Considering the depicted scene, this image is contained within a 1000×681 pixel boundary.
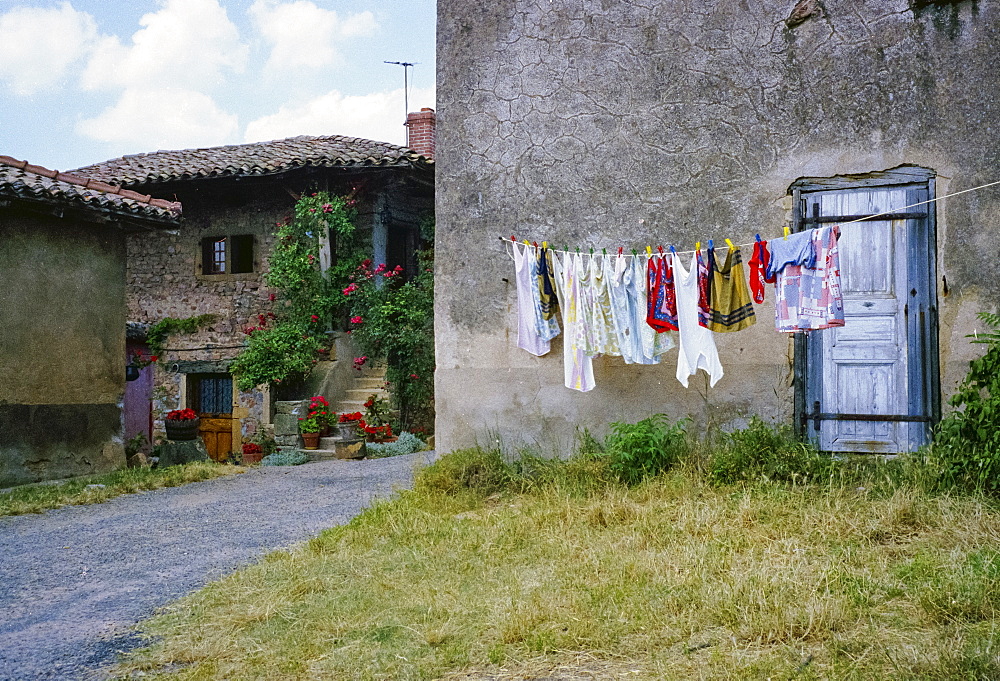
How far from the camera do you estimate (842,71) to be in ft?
20.8

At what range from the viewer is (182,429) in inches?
493

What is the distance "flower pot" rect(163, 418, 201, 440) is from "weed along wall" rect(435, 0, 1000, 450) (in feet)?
22.0

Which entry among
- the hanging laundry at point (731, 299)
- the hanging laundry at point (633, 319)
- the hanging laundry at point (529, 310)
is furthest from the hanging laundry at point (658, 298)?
the hanging laundry at point (529, 310)

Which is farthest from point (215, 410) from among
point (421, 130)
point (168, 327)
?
point (421, 130)

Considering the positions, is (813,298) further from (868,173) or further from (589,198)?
(589,198)

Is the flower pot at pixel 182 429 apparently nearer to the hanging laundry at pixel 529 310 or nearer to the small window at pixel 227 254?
the small window at pixel 227 254

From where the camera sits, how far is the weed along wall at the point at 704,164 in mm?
6074

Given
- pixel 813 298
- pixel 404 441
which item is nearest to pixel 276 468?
pixel 404 441

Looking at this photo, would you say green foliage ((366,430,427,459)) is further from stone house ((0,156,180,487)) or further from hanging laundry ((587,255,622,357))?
hanging laundry ((587,255,622,357))

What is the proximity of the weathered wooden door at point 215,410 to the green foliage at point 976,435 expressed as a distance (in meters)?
11.7

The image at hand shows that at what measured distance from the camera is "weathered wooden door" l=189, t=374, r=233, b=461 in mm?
14562

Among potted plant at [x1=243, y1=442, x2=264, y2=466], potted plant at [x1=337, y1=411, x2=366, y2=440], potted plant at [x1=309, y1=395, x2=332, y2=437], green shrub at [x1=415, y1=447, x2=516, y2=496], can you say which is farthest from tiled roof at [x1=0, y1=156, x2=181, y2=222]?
green shrub at [x1=415, y1=447, x2=516, y2=496]

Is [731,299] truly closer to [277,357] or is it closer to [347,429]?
[347,429]

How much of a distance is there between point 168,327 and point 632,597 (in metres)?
12.9
